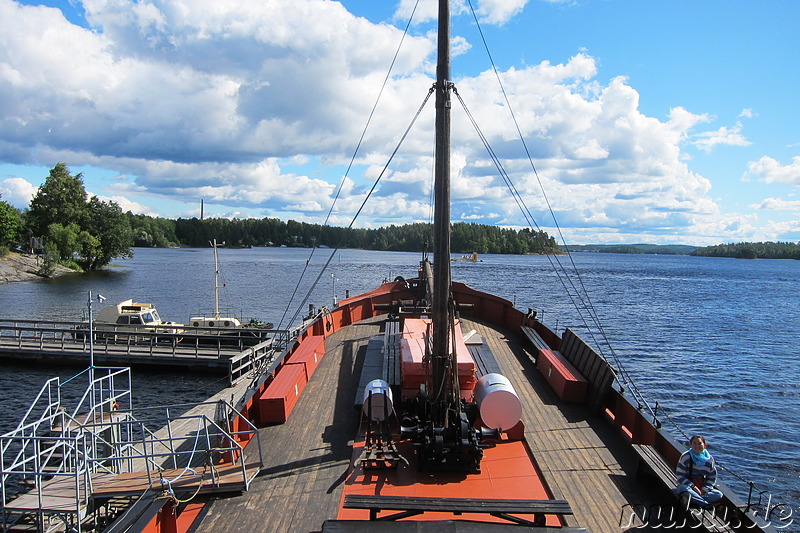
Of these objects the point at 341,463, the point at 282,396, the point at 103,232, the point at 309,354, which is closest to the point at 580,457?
the point at 341,463

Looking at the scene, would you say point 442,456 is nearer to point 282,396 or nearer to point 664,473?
point 664,473

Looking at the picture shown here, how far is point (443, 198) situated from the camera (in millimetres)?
9000

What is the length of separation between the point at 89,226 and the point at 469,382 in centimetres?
9503

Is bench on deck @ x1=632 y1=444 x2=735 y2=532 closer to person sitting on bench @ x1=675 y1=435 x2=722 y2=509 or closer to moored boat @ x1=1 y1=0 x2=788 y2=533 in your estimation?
moored boat @ x1=1 y1=0 x2=788 y2=533

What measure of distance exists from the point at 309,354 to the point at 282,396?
3.36 metres

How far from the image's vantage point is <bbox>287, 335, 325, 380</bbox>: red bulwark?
13898 mm

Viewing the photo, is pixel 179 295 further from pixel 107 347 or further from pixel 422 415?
pixel 422 415

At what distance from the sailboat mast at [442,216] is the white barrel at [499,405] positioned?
2.62 ft

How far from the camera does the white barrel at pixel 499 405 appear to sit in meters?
9.03

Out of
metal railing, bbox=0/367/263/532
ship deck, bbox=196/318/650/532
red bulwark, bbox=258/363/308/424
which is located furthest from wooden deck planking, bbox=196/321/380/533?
metal railing, bbox=0/367/263/532

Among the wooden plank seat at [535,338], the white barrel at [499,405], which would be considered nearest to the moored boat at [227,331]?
the wooden plank seat at [535,338]

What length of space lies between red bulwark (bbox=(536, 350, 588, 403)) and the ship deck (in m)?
0.23

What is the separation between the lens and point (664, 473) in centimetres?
798

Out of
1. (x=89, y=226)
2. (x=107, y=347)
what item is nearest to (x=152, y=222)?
(x=89, y=226)
